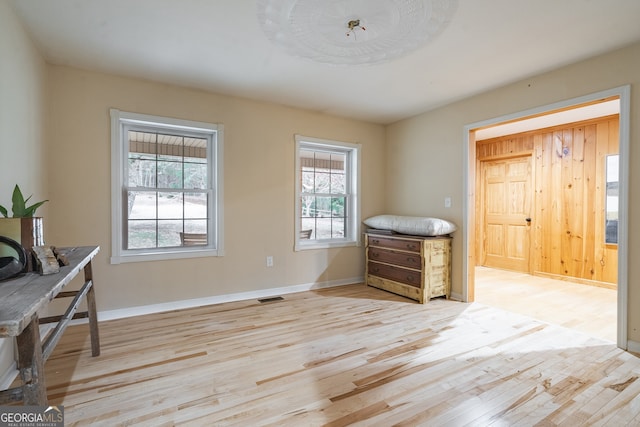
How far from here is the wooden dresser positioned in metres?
3.60

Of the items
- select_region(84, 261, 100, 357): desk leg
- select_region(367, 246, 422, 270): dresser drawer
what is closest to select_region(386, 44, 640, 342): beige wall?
select_region(367, 246, 422, 270): dresser drawer

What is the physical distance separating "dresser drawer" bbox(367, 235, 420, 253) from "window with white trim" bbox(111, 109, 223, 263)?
2031mm

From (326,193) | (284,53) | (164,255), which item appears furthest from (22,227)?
(326,193)

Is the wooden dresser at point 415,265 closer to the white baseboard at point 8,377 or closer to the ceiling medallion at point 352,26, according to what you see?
the ceiling medallion at point 352,26

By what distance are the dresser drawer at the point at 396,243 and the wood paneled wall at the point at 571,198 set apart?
2.85 meters

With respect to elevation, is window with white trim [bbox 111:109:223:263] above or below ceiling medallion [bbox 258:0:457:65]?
below

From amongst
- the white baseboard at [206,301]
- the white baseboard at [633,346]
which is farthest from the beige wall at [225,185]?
the white baseboard at [633,346]

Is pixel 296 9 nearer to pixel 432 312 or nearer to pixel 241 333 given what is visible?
pixel 241 333

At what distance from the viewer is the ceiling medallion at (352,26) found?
5.54 feet

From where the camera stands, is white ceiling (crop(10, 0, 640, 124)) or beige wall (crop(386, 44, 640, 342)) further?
beige wall (crop(386, 44, 640, 342))

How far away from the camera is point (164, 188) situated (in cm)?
336

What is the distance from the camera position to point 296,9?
1703 millimetres

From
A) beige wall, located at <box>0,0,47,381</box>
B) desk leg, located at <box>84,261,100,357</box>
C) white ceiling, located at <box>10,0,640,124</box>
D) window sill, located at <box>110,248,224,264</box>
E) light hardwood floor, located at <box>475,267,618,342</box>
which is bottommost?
light hardwood floor, located at <box>475,267,618,342</box>

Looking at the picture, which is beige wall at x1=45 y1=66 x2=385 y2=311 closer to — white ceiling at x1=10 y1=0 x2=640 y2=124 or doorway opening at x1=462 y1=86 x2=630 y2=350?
A: white ceiling at x1=10 y1=0 x2=640 y2=124
